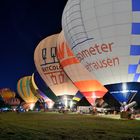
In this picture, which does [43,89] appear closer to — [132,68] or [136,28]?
[132,68]

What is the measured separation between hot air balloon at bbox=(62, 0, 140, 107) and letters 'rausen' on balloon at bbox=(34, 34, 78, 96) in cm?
1131

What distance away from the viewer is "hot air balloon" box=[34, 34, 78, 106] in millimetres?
32156

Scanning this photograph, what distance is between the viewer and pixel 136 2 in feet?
59.6

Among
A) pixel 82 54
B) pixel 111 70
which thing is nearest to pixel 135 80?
pixel 111 70

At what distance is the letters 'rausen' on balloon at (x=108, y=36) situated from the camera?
18484mm

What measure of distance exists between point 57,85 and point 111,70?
540 inches

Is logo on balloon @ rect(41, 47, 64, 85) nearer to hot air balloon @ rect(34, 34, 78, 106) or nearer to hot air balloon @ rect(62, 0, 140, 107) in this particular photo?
hot air balloon @ rect(34, 34, 78, 106)

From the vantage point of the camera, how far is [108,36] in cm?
1912

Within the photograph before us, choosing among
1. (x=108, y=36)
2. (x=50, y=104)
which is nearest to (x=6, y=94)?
(x=50, y=104)

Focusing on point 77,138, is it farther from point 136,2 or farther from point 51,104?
point 51,104

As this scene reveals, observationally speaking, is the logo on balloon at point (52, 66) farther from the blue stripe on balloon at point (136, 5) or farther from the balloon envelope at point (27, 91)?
the balloon envelope at point (27, 91)

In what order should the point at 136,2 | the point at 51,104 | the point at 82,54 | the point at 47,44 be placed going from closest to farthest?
1. the point at 136,2
2. the point at 82,54
3. the point at 47,44
4. the point at 51,104

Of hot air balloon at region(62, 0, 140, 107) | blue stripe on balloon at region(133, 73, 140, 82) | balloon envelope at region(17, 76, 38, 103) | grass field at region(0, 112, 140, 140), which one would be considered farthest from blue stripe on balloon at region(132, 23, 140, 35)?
balloon envelope at region(17, 76, 38, 103)

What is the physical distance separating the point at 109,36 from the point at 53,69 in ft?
45.3
